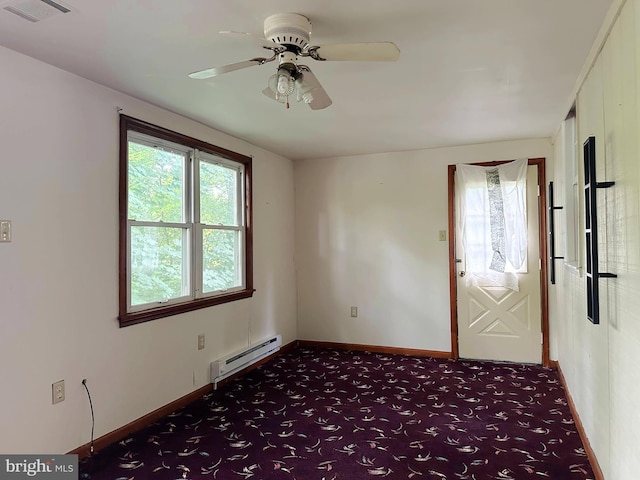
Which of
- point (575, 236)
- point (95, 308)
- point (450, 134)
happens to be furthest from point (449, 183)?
point (95, 308)

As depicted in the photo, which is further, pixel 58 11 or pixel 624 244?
pixel 58 11

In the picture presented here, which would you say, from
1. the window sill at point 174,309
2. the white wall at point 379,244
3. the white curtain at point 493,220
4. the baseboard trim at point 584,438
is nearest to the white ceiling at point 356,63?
the white curtain at point 493,220

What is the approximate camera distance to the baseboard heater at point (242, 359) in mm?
3779

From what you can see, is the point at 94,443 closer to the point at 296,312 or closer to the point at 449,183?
the point at 296,312

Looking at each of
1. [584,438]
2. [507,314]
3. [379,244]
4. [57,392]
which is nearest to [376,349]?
[379,244]

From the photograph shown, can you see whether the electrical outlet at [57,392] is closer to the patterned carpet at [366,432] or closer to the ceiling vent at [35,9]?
the patterned carpet at [366,432]

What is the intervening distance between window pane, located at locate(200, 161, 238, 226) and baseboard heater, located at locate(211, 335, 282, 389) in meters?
1.28

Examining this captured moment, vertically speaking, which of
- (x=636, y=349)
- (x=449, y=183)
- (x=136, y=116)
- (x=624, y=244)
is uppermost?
(x=136, y=116)

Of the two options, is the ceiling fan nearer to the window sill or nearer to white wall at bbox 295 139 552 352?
the window sill

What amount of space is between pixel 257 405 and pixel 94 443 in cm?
120

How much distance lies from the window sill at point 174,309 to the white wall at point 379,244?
134 centimetres

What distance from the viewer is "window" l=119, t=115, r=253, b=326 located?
306cm

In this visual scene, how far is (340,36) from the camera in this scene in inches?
84.6

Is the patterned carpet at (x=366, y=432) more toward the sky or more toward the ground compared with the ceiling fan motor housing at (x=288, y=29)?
more toward the ground
